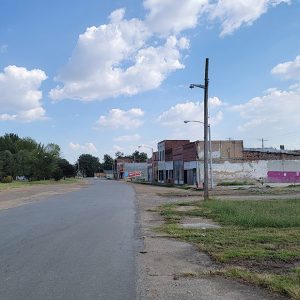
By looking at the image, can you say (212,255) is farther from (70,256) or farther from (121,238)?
(121,238)

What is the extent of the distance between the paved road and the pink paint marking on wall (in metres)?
58.7

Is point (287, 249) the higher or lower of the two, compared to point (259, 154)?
lower

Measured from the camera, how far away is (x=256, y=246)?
1198 cm

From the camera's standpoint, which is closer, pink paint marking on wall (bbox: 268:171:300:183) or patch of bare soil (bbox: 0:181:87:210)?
patch of bare soil (bbox: 0:181:87:210)

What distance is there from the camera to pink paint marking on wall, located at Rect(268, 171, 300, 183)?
242 ft

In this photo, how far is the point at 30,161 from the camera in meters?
118

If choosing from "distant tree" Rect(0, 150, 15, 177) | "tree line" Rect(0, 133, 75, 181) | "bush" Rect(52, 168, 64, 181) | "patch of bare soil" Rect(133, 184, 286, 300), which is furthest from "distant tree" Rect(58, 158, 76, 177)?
"patch of bare soil" Rect(133, 184, 286, 300)

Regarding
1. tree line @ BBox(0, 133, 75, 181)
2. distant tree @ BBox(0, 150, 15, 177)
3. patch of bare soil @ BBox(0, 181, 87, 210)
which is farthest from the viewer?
distant tree @ BBox(0, 150, 15, 177)

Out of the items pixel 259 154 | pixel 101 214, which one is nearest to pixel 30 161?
pixel 259 154

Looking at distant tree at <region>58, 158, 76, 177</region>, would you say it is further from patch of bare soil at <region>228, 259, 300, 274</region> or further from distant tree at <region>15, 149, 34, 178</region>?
patch of bare soil at <region>228, 259, 300, 274</region>

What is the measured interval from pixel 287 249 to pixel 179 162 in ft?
255

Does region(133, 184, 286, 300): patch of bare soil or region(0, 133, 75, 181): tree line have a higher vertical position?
region(0, 133, 75, 181): tree line

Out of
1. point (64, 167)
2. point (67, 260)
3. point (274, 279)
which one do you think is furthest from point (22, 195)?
point (64, 167)

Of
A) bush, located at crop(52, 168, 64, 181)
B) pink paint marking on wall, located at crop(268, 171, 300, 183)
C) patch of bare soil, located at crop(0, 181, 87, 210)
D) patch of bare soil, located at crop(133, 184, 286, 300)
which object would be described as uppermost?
bush, located at crop(52, 168, 64, 181)
